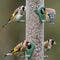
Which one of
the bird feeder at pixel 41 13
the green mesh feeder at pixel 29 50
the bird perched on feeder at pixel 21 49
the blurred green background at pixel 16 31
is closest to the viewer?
the bird perched on feeder at pixel 21 49

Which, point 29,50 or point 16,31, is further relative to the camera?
point 16,31

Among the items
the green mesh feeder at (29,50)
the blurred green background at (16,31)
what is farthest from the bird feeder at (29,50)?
the blurred green background at (16,31)

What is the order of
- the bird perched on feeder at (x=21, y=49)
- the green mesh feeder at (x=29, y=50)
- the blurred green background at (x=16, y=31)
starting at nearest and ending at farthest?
1. the bird perched on feeder at (x=21, y=49)
2. the green mesh feeder at (x=29, y=50)
3. the blurred green background at (x=16, y=31)

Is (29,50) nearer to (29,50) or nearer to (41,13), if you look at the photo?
(29,50)

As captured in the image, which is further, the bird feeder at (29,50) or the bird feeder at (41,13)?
the bird feeder at (41,13)

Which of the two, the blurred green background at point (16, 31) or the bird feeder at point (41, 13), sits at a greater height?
the bird feeder at point (41, 13)

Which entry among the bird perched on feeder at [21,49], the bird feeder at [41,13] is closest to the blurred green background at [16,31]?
the bird feeder at [41,13]

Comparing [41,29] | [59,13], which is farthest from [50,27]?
[41,29]

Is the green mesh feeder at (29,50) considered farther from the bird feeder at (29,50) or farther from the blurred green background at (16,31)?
the blurred green background at (16,31)

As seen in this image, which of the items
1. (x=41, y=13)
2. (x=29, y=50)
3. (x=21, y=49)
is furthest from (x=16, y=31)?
(x=21, y=49)

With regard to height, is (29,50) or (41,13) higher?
(41,13)

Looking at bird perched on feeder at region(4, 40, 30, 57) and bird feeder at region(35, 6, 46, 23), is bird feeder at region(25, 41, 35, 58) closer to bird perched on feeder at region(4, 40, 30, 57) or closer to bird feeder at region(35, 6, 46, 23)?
bird perched on feeder at region(4, 40, 30, 57)

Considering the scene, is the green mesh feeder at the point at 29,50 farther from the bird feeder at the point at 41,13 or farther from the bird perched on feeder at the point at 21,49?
the bird feeder at the point at 41,13

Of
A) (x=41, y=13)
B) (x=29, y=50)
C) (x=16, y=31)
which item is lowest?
(x=16, y=31)
